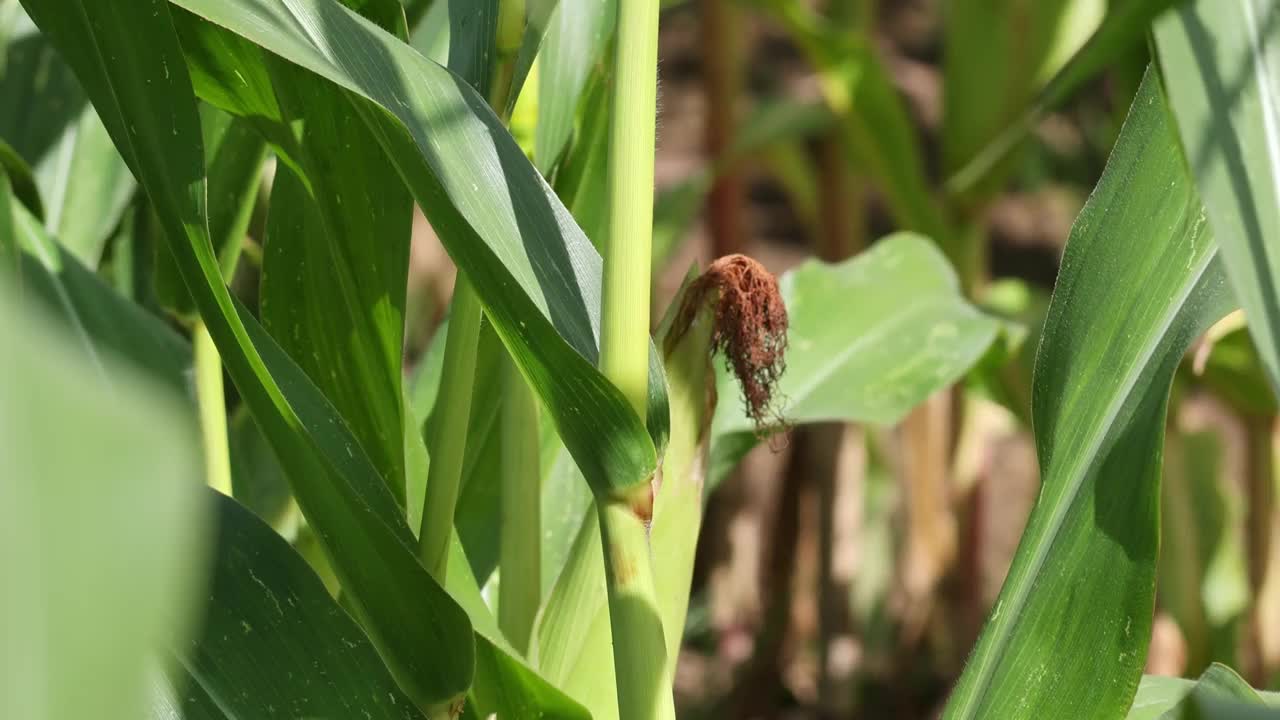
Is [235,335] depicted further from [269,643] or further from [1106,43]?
[1106,43]

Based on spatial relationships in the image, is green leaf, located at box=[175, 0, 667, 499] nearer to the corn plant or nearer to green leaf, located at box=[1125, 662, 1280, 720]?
the corn plant

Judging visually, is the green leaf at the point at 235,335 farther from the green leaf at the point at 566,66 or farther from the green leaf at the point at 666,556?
the green leaf at the point at 566,66

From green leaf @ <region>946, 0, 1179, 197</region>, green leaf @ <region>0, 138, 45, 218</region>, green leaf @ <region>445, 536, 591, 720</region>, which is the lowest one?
green leaf @ <region>445, 536, 591, 720</region>

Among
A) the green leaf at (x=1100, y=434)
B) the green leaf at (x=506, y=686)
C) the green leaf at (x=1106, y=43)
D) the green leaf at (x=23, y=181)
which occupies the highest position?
the green leaf at (x=1106, y=43)

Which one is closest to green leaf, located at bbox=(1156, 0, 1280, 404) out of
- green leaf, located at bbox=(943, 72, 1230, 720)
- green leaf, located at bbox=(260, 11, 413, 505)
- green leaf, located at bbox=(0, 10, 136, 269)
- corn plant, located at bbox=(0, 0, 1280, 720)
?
corn plant, located at bbox=(0, 0, 1280, 720)

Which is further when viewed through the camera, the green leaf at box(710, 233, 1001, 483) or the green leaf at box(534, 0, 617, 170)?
the green leaf at box(710, 233, 1001, 483)

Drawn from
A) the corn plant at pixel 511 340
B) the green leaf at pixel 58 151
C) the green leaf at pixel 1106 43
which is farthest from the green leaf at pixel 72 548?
the green leaf at pixel 58 151

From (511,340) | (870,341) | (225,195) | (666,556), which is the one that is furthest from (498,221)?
(870,341)
